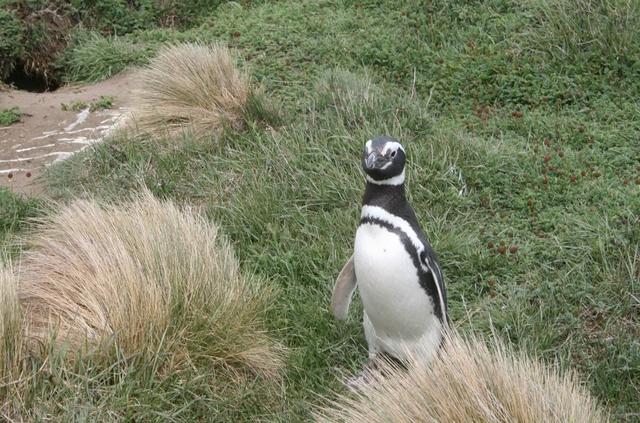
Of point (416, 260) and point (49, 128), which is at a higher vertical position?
point (416, 260)

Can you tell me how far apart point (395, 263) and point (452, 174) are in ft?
6.17

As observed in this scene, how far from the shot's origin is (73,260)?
4188mm

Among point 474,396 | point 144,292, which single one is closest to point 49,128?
point 144,292

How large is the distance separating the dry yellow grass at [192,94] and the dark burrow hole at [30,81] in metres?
2.15

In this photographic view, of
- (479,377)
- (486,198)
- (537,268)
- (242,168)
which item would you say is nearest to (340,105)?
(242,168)

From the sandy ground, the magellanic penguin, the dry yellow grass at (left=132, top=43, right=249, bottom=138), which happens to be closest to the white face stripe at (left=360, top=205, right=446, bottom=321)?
the magellanic penguin

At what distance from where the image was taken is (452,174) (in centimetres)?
541

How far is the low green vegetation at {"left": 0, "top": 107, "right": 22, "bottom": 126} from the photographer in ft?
24.4

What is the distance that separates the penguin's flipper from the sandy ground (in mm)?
2946

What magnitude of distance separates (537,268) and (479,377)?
176 cm

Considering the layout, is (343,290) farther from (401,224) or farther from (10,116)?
(10,116)

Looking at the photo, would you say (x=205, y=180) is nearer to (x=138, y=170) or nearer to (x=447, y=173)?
(x=138, y=170)

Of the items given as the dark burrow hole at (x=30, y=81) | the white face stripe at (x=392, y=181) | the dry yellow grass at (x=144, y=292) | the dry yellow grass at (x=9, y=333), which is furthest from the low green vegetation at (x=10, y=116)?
the white face stripe at (x=392, y=181)

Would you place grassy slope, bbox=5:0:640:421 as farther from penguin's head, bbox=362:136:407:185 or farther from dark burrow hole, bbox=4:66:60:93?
dark burrow hole, bbox=4:66:60:93
